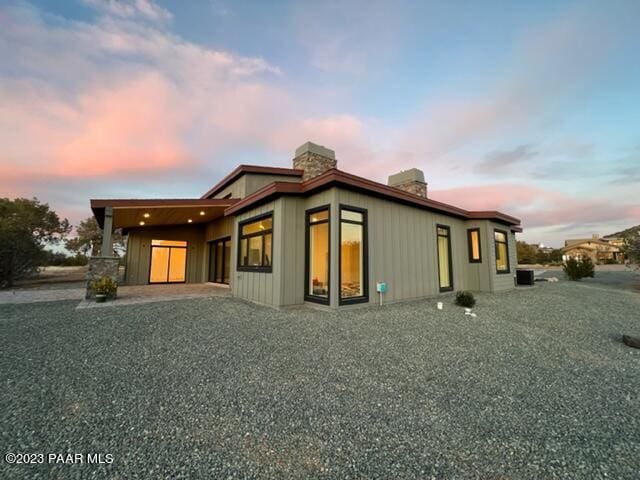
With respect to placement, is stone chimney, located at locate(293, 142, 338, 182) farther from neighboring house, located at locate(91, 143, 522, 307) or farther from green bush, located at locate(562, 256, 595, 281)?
green bush, located at locate(562, 256, 595, 281)

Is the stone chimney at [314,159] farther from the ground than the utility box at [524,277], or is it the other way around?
the stone chimney at [314,159]

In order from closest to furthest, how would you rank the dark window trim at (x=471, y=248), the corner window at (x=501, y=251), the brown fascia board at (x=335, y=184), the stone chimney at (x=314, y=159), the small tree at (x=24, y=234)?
the brown fascia board at (x=335, y=184) → the stone chimney at (x=314, y=159) → the dark window trim at (x=471, y=248) → the corner window at (x=501, y=251) → the small tree at (x=24, y=234)

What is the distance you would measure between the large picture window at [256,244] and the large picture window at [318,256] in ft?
3.48

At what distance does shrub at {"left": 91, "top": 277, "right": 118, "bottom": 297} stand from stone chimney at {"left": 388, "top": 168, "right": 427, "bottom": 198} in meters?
10.1

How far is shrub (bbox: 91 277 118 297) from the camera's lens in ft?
22.7

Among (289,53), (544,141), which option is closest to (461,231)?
(544,141)

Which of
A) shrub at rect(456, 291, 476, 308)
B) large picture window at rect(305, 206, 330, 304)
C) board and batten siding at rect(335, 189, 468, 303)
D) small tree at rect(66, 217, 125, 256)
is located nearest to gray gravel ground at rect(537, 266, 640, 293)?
board and batten siding at rect(335, 189, 468, 303)

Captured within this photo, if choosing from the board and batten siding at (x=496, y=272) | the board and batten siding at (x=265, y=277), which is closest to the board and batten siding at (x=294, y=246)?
the board and batten siding at (x=265, y=277)

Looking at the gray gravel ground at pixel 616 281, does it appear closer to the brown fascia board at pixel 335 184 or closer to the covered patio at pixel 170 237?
the brown fascia board at pixel 335 184

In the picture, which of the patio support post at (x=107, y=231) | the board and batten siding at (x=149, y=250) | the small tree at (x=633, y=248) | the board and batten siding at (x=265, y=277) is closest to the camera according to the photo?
the board and batten siding at (x=265, y=277)

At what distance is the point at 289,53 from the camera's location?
812cm

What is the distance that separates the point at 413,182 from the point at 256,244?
6410mm

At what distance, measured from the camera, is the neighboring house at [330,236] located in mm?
5820

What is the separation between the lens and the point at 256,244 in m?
7.22
